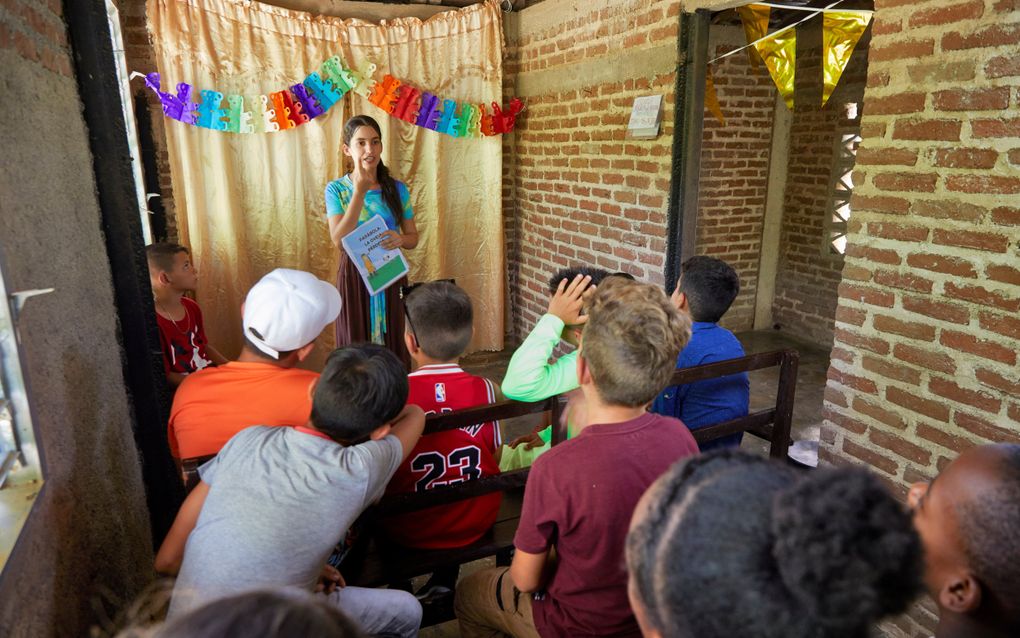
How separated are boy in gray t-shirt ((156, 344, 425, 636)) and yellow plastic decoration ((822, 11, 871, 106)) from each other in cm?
294

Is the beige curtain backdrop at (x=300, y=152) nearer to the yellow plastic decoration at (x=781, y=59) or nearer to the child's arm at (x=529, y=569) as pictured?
the yellow plastic decoration at (x=781, y=59)

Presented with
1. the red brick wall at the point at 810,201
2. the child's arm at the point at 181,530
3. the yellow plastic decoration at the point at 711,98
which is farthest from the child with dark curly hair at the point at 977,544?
the red brick wall at the point at 810,201

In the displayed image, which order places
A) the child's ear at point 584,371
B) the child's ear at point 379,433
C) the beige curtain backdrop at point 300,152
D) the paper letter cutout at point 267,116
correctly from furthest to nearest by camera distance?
the paper letter cutout at point 267,116
the beige curtain backdrop at point 300,152
the child's ear at point 379,433
the child's ear at point 584,371

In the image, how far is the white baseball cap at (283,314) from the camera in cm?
194

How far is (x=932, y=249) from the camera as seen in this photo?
212cm

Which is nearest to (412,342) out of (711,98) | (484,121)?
(484,121)

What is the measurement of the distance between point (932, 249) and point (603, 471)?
156cm

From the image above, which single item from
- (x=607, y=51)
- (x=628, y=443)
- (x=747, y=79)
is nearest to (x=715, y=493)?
(x=628, y=443)

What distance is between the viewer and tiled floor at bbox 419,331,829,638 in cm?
328

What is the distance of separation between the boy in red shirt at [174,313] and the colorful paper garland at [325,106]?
1776mm

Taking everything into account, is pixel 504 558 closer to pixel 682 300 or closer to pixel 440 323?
pixel 440 323

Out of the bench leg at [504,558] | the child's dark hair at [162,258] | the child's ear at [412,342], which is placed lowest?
the bench leg at [504,558]

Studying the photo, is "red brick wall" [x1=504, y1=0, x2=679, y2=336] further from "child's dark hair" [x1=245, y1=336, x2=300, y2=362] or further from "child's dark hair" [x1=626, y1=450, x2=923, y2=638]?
"child's dark hair" [x1=626, y1=450, x2=923, y2=638]

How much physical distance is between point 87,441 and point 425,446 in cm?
Result: 93
